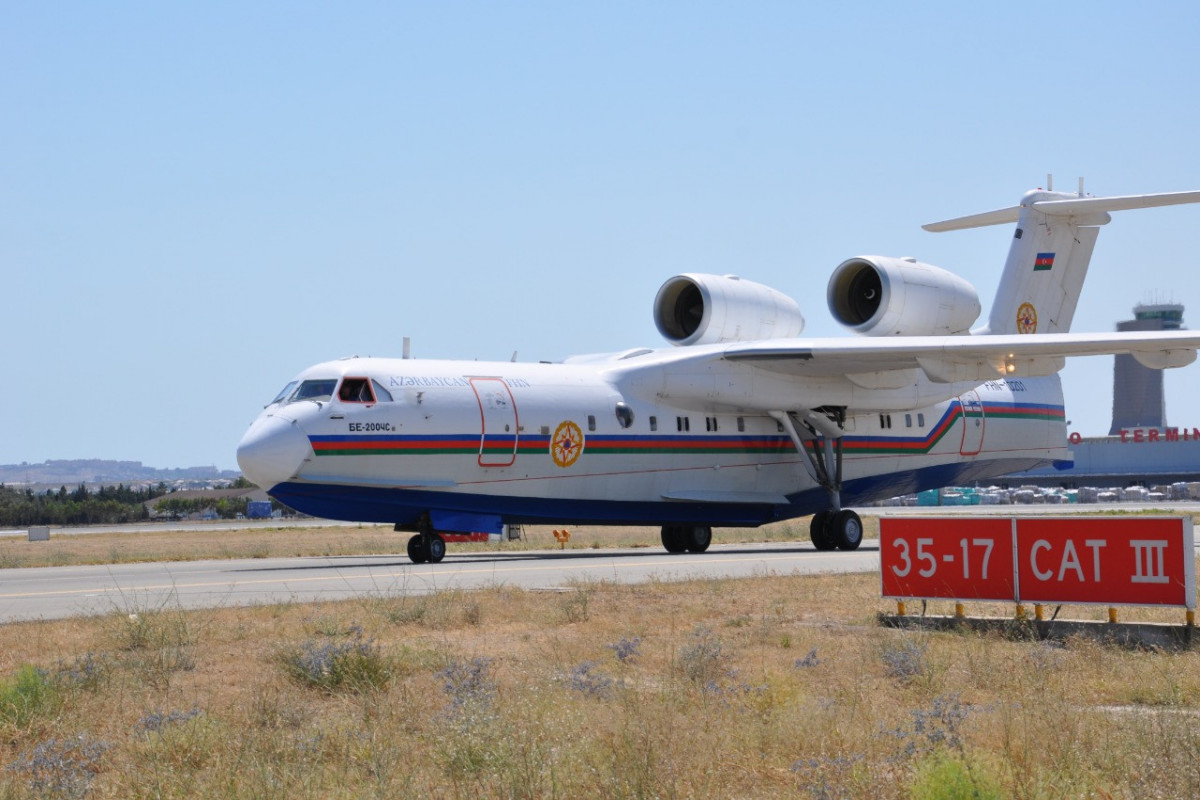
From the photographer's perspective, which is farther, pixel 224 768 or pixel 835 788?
pixel 224 768

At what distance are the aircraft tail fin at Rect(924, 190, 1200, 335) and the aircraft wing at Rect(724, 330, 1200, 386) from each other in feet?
14.3

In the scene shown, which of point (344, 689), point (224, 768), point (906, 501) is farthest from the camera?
point (906, 501)

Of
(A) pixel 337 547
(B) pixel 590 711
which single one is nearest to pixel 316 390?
(A) pixel 337 547

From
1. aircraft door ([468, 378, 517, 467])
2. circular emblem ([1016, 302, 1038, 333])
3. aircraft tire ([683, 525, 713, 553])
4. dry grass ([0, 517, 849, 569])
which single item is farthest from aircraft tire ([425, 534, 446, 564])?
circular emblem ([1016, 302, 1038, 333])

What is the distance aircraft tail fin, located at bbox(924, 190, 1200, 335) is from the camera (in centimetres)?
2880

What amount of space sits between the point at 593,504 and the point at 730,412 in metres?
3.54

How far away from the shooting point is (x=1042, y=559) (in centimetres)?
1119

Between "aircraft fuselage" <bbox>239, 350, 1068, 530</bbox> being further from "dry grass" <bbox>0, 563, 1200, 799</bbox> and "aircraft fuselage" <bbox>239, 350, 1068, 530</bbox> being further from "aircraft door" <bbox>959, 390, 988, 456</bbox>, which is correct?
"dry grass" <bbox>0, 563, 1200, 799</bbox>

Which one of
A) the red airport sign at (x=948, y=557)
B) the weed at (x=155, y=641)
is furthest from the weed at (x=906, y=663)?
the weed at (x=155, y=641)

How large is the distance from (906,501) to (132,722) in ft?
288

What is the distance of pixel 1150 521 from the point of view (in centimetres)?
1066

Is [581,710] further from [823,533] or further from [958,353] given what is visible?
[823,533]

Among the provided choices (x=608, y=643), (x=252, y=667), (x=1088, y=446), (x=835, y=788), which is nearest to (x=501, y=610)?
(x=608, y=643)

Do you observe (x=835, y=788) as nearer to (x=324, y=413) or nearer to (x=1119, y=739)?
(x=1119, y=739)
